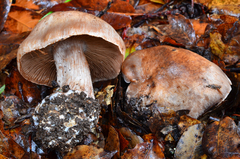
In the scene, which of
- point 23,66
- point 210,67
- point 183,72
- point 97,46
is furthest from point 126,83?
point 23,66

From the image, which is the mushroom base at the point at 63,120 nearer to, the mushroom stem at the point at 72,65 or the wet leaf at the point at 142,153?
the mushroom stem at the point at 72,65

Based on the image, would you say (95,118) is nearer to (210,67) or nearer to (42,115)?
(42,115)

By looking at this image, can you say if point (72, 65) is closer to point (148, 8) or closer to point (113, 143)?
point (113, 143)

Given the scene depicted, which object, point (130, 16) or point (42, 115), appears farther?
point (130, 16)

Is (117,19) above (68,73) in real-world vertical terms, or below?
above

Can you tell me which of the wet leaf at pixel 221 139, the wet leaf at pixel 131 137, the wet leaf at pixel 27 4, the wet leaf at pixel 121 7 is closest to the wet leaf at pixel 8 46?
the wet leaf at pixel 27 4

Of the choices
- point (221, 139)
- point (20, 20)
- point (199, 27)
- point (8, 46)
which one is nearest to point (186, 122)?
point (221, 139)

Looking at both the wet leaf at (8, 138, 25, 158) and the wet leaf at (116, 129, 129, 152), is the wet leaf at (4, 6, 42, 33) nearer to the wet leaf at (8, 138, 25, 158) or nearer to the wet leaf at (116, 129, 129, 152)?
the wet leaf at (8, 138, 25, 158)
